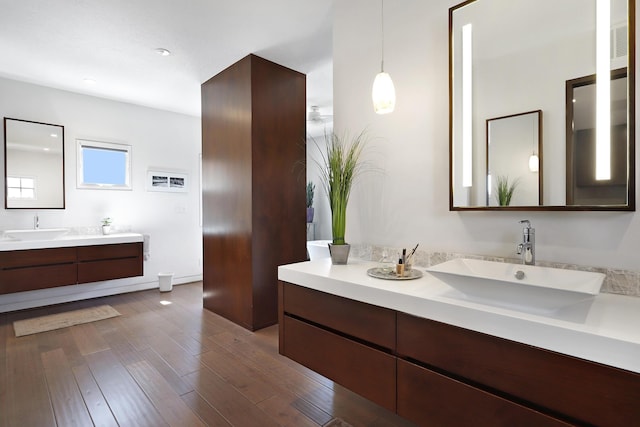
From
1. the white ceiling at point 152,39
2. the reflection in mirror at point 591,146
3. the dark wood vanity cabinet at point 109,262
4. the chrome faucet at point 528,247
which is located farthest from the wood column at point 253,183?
the reflection in mirror at point 591,146

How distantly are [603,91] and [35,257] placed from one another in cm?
487

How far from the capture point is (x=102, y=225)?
4.36 metres

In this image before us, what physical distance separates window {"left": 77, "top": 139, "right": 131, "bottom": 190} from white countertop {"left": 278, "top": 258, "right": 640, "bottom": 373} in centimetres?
417

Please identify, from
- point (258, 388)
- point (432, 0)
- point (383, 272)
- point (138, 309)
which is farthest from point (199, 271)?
point (432, 0)

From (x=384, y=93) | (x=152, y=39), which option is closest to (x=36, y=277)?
(x=152, y=39)

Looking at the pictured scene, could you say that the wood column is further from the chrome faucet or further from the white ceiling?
the chrome faucet

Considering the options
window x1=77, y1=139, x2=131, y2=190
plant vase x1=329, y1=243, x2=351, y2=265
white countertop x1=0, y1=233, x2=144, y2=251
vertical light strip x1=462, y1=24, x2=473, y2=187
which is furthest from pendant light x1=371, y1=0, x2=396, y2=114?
window x1=77, y1=139, x2=131, y2=190

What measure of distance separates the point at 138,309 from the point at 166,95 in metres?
2.78

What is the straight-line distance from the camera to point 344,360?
5.04 feet

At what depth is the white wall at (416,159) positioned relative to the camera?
1436 mm

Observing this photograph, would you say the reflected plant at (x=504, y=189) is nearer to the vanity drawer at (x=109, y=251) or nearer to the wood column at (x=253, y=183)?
the wood column at (x=253, y=183)

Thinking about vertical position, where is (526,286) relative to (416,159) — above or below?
below

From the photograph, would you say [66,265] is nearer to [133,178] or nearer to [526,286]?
[133,178]

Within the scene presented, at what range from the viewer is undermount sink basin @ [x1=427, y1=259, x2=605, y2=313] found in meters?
1.03
